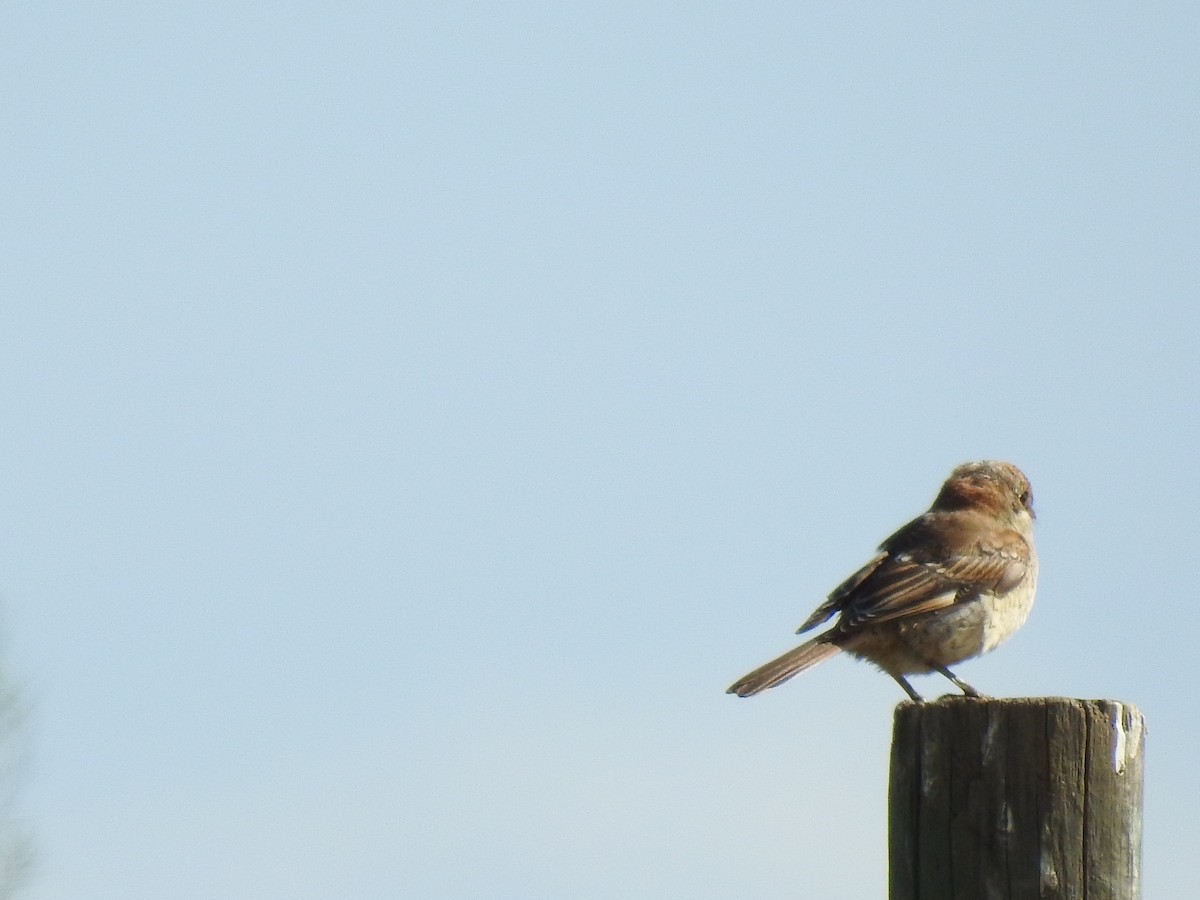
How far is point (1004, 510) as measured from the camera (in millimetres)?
10844

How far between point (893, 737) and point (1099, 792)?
54 cm

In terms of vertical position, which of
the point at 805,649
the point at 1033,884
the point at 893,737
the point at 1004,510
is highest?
the point at 1004,510

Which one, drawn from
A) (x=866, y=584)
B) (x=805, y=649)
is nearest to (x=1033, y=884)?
(x=805, y=649)

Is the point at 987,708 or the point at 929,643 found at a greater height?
the point at 929,643

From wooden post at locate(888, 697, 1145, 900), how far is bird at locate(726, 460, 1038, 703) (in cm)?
382

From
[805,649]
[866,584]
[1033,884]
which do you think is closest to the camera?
[1033,884]

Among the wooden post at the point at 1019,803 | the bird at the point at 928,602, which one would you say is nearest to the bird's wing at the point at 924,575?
the bird at the point at 928,602

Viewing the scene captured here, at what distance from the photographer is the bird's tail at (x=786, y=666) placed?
8.05 m

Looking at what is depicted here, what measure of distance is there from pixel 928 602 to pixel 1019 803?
5022 millimetres

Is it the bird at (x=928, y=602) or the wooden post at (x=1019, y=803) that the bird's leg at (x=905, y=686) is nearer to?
the bird at (x=928, y=602)

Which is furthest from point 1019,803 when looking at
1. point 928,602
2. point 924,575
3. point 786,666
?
point 924,575

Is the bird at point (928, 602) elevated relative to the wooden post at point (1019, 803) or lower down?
elevated

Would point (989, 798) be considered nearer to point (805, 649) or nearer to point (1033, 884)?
point (1033, 884)

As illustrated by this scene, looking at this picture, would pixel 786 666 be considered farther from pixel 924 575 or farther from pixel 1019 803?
pixel 1019 803
